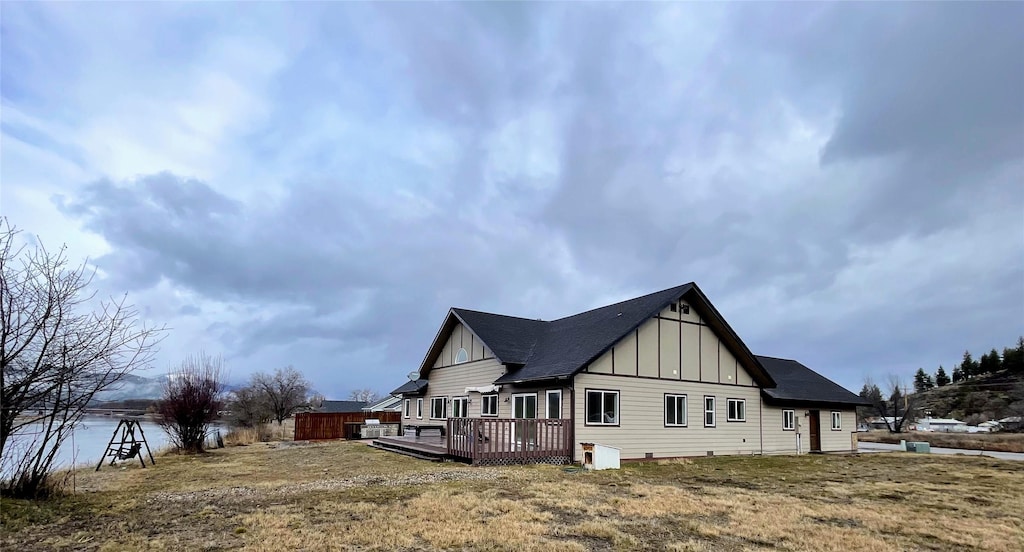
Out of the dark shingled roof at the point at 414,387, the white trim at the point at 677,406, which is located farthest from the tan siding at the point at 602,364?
the dark shingled roof at the point at 414,387

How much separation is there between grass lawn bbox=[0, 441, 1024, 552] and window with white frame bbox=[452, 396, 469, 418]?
7847 mm

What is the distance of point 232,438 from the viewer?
2753 cm

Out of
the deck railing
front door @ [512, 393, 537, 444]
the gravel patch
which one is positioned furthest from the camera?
front door @ [512, 393, 537, 444]

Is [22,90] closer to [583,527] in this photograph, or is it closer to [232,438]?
[583,527]

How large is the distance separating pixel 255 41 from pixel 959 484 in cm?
1829

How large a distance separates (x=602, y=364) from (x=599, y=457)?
3159 mm

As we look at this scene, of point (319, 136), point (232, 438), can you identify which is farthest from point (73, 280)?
point (232, 438)

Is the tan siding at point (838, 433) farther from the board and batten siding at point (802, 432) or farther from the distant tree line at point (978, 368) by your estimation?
the distant tree line at point (978, 368)

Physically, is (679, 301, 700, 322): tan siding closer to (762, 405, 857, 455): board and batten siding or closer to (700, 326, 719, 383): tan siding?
(700, 326, 719, 383): tan siding

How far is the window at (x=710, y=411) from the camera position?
21281 millimetres

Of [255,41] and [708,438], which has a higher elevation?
[255,41]

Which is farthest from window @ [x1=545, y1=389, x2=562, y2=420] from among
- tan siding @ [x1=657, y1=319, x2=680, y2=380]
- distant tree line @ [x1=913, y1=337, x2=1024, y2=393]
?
distant tree line @ [x1=913, y1=337, x2=1024, y2=393]

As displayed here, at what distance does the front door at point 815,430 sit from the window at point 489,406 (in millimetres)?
13716

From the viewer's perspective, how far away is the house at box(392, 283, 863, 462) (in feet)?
57.5
